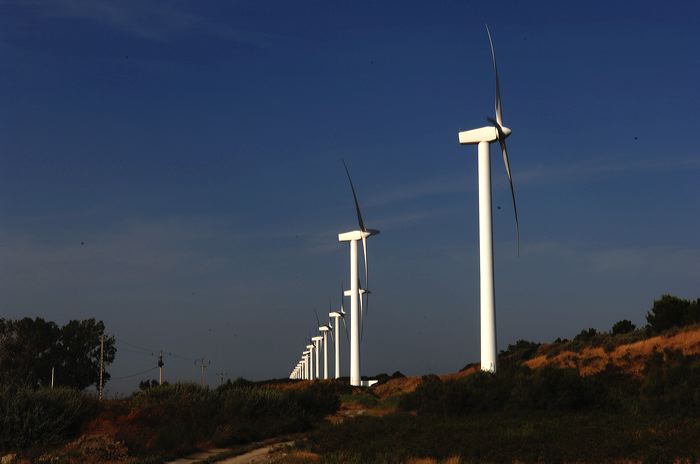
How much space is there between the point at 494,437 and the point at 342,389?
42.0 meters

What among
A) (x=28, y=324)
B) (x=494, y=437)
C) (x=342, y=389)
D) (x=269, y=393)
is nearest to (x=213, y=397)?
(x=269, y=393)

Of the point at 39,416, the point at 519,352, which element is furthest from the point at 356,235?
the point at 39,416

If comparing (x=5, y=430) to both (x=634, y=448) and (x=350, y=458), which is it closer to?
(x=350, y=458)

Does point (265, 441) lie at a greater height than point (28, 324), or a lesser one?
lesser

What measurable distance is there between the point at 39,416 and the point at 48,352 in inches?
3465

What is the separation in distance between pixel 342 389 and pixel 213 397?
30.4 m

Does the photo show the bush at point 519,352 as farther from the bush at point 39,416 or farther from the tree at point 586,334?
the bush at point 39,416

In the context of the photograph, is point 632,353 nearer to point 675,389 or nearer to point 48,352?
Result: point 675,389

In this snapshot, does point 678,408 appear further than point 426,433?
Yes

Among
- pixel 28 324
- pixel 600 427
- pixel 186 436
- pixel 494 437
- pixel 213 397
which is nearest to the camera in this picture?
pixel 494 437

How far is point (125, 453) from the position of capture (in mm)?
27688

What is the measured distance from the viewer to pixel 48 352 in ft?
373

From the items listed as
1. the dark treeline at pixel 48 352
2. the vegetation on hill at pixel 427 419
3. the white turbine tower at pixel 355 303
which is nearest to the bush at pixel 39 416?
the vegetation on hill at pixel 427 419

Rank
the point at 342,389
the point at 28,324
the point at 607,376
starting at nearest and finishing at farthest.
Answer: the point at 607,376
the point at 342,389
the point at 28,324
